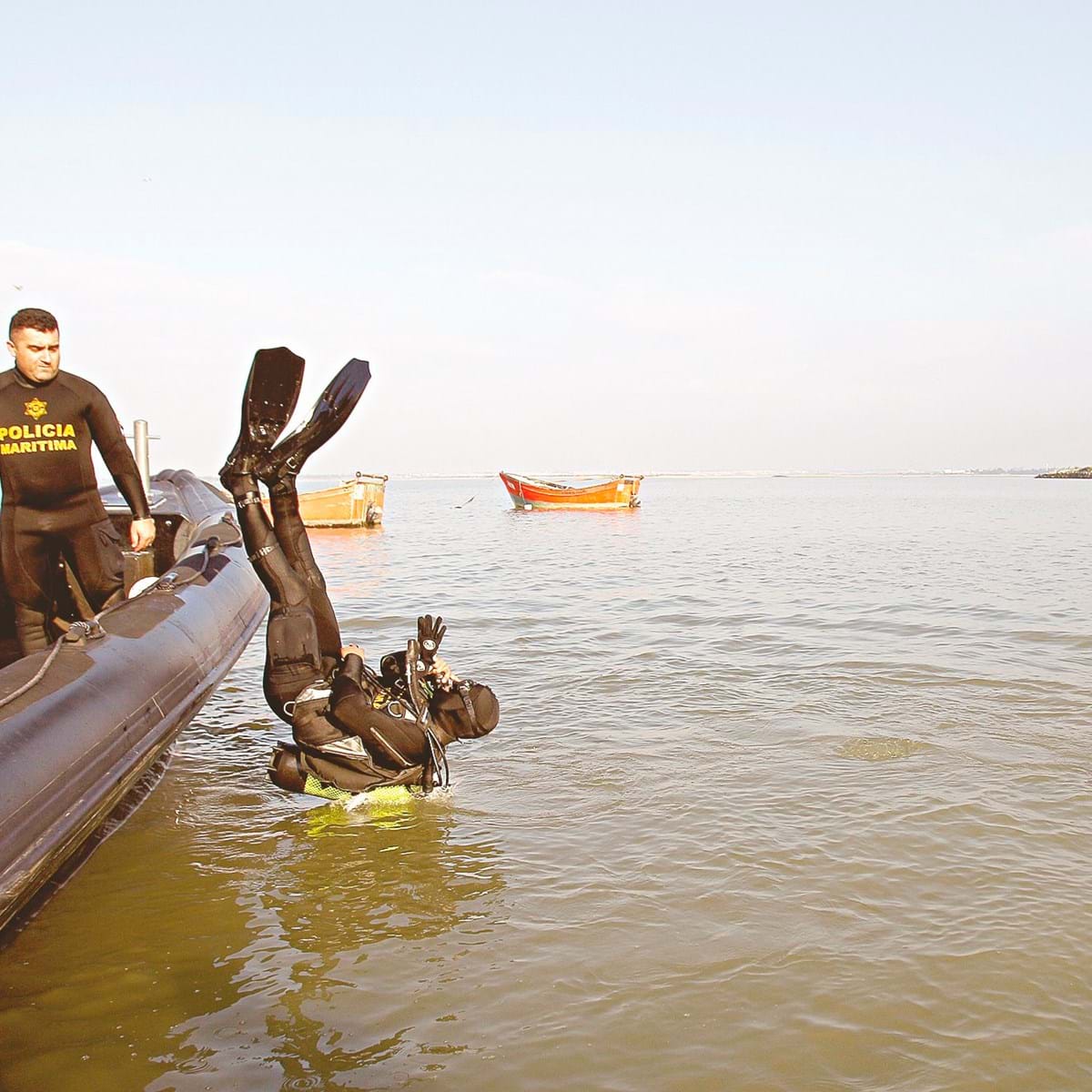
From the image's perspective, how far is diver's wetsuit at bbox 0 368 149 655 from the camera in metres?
5.24

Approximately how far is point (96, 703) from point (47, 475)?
1463 millimetres

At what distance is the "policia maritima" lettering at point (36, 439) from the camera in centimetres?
520

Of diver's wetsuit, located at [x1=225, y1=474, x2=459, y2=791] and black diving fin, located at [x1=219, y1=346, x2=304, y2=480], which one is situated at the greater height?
black diving fin, located at [x1=219, y1=346, x2=304, y2=480]

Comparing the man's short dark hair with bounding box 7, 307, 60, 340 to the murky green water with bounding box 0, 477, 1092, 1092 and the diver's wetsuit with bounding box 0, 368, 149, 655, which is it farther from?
the murky green water with bounding box 0, 477, 1092, 1092

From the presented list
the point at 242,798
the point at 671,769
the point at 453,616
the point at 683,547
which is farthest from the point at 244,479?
the point at 683,547

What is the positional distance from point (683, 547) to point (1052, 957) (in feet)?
70.9

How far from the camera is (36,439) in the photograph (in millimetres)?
5266

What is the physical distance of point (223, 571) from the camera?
775 cm

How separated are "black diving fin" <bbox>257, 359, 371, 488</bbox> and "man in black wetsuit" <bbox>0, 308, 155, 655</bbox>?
83 centimetres

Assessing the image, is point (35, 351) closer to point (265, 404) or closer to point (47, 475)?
point (47, 475)

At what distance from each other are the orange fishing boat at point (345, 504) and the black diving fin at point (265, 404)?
2765 centimetres

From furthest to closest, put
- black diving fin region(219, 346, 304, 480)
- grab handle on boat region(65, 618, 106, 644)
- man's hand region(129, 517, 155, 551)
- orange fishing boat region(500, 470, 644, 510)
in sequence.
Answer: orange fishing boat region(500, 470, 644, 510) < man's hand region(129, 517, 155, 551) < black diving fin region(219, 346, 304, 480) < grab handle on boat region(65, 618, 106, 644)

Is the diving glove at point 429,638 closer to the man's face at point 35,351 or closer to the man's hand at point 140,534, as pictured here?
the man's hand at point 140,534

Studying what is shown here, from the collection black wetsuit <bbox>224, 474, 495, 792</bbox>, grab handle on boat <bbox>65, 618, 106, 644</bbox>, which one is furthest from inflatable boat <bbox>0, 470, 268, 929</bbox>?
black wetsuit <bbox>224, 474, 495, 792</bbox>
